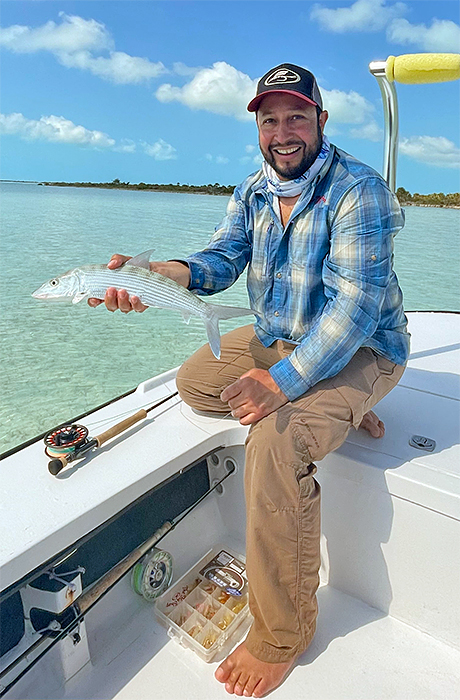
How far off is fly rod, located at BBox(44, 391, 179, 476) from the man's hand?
0.45 metres

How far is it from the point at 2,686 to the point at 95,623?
0.34 m

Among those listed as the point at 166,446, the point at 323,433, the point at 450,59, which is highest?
the point at 450,59

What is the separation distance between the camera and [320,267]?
183 cm

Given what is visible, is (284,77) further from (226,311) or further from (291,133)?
(226,311)

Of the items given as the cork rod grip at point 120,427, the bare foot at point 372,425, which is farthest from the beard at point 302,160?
the cork rod grip at point 120,427

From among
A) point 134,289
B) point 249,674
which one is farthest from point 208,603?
point 134,289

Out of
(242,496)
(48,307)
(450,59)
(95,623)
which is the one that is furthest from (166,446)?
(48,307)

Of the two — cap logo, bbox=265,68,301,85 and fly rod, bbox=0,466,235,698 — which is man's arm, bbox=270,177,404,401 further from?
fly rod, bbox=0,466,235,698

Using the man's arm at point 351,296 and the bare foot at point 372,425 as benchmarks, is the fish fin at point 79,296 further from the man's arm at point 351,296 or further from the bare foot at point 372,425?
the bare foot at point 372,425

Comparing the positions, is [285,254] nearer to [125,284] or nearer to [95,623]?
[125,284]

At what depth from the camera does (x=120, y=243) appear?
51.7 feet

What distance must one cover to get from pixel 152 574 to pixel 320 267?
1210mm

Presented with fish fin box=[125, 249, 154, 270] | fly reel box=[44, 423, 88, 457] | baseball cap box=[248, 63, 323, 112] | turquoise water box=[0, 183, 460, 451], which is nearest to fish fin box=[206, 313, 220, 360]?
fish fin box=[125, 249, 154, 270]

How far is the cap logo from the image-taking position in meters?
1.74
